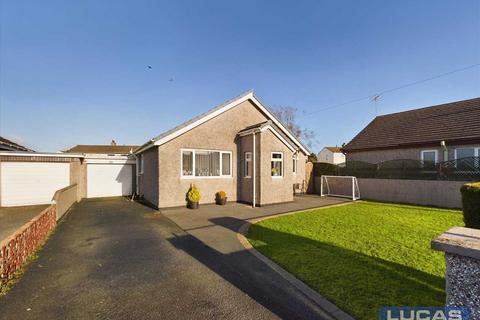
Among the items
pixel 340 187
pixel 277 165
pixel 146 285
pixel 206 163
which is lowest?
pixel 146 285

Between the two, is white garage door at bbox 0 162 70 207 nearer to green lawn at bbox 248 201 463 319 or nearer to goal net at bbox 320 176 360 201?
green lawn at bbox 248 201 463 319

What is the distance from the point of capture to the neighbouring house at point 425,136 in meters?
15.0

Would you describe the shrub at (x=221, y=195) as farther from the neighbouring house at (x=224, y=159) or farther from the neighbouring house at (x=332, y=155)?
the neighbouring house at (x=332, y=155)

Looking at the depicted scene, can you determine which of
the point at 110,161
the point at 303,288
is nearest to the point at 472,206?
the point at 303,288

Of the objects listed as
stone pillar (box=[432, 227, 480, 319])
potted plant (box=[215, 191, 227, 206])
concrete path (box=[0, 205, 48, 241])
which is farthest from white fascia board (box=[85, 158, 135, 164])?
stone pillar (box=[432, 227, 480, 319])

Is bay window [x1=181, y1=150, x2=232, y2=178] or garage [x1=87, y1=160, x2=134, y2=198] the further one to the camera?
garage [x1=87, y1=160, x2=134, y2=198]

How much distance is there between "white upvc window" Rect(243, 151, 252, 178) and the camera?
13828mm

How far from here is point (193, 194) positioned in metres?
12.3

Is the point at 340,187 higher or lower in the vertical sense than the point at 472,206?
lower

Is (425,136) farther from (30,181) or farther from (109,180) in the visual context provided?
(30,181)

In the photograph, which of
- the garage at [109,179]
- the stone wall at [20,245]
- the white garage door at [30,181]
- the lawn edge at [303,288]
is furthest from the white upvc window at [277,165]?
the white garage door at [30,181]

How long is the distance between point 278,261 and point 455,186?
12.6 metres

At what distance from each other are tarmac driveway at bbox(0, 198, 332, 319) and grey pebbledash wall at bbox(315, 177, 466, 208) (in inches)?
506

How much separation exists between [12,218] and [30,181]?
4900mm
